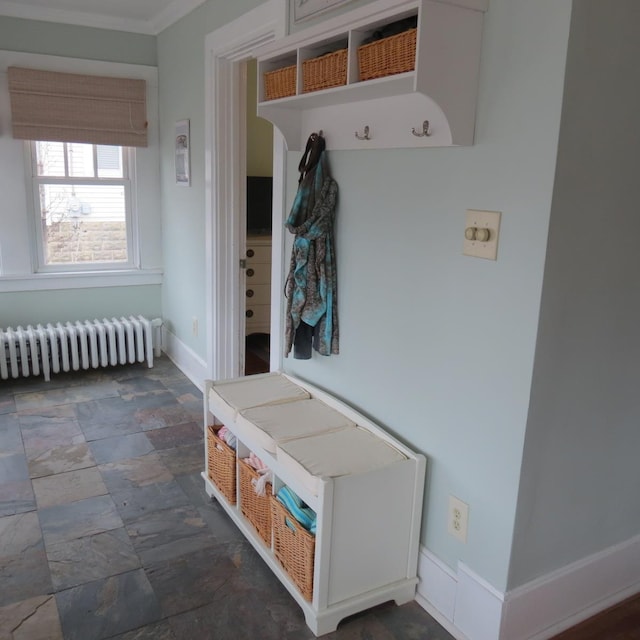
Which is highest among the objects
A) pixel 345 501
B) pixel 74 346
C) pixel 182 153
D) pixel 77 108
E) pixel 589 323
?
pixel 77 108

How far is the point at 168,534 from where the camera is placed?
7.96ft

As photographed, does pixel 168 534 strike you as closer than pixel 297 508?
No

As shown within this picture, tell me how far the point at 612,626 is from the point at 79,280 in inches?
147

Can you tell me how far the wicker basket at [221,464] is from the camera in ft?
8.11

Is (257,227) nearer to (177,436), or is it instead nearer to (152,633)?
(177,436)

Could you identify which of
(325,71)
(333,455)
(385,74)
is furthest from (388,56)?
(333,455)

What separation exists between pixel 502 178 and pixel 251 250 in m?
3.25

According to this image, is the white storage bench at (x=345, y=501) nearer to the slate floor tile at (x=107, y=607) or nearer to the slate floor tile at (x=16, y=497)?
the slate floor tile at (x=107, y=607)

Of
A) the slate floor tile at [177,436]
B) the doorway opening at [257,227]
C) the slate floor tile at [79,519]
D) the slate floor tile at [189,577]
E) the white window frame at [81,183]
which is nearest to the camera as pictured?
the slate floor tile at [189,577]

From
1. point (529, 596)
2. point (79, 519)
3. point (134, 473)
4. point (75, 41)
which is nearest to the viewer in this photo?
point (529, 596)

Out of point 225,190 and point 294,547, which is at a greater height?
point 225,190

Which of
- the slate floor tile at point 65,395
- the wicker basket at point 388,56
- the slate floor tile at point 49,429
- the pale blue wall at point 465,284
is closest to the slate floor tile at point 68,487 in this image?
the slate floor tile at point 49,429

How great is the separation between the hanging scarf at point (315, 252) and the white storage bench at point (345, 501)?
367 millimetres

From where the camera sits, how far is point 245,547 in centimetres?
236
